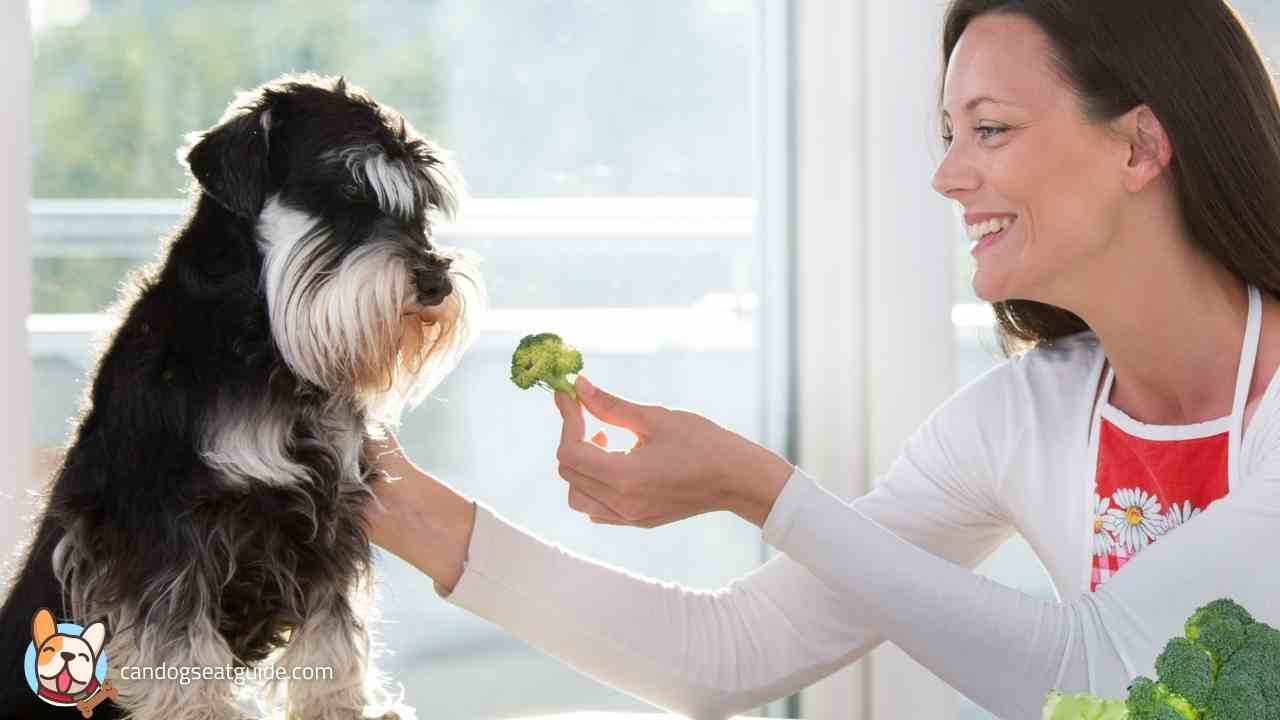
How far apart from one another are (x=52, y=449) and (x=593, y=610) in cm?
158

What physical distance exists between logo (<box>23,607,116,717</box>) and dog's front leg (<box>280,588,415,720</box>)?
8.4 inches

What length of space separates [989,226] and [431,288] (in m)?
0.81

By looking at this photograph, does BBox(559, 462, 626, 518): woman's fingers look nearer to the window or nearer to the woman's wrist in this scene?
the woman's wrist

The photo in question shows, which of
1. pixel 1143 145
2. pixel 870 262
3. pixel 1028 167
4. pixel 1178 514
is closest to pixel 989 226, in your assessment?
pixel 1028 167

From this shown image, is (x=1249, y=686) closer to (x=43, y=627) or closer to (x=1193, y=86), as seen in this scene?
(x=1193, y=86)

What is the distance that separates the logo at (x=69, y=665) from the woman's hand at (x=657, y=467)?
61 centimetres

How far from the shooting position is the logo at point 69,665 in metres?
1.43

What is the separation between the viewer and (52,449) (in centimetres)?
280

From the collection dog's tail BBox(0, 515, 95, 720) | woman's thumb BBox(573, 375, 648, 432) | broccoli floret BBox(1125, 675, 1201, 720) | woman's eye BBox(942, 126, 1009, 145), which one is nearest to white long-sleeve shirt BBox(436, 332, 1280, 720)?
woman's thumb BBox(573, 375, 648, 432)

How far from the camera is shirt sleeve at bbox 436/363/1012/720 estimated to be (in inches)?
72.8

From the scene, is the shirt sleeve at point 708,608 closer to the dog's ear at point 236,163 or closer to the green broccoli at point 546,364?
the green broccoli at point 546,364

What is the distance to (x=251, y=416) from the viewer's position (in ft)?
4.62

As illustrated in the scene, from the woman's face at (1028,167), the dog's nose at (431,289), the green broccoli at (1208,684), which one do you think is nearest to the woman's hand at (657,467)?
the dog's nose at (431,289)

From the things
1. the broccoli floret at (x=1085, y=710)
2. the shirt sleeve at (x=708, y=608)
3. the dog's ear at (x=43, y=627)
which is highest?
the broccoli floret at (x=1085, y=710)
